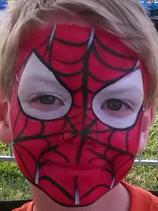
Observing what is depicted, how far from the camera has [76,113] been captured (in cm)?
127

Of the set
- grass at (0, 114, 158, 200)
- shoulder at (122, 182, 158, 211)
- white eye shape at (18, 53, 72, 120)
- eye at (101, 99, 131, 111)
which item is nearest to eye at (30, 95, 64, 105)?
white eye shape at (18, 53, 72, 120)

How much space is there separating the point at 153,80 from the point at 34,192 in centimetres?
43

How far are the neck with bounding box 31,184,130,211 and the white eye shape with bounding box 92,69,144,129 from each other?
0.83ft

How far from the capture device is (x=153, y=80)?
1.42 m

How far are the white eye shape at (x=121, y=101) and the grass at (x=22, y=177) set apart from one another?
1972mm

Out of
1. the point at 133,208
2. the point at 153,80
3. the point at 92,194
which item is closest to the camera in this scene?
the point at 92,194

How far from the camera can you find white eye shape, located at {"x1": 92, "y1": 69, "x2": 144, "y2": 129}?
1289 millimetres

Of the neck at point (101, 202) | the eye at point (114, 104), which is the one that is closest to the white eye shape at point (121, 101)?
the eye at point (114, 104)

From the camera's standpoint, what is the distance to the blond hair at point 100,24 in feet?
4.42

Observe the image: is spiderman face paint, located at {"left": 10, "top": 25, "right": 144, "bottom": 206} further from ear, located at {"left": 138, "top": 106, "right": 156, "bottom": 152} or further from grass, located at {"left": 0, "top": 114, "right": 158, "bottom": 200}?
grass, located at {"left": 0, "top": 114, "right": 158, "bottom": 200}

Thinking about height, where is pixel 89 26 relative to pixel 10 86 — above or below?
above

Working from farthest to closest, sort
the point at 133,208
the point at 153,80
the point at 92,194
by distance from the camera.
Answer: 1. the point at 133,208
2. the point at 153,80
3. the point at 92,194

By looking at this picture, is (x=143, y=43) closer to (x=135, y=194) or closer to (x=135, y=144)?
(x=135, y=144)

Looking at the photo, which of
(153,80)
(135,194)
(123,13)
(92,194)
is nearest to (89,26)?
(123,13)
